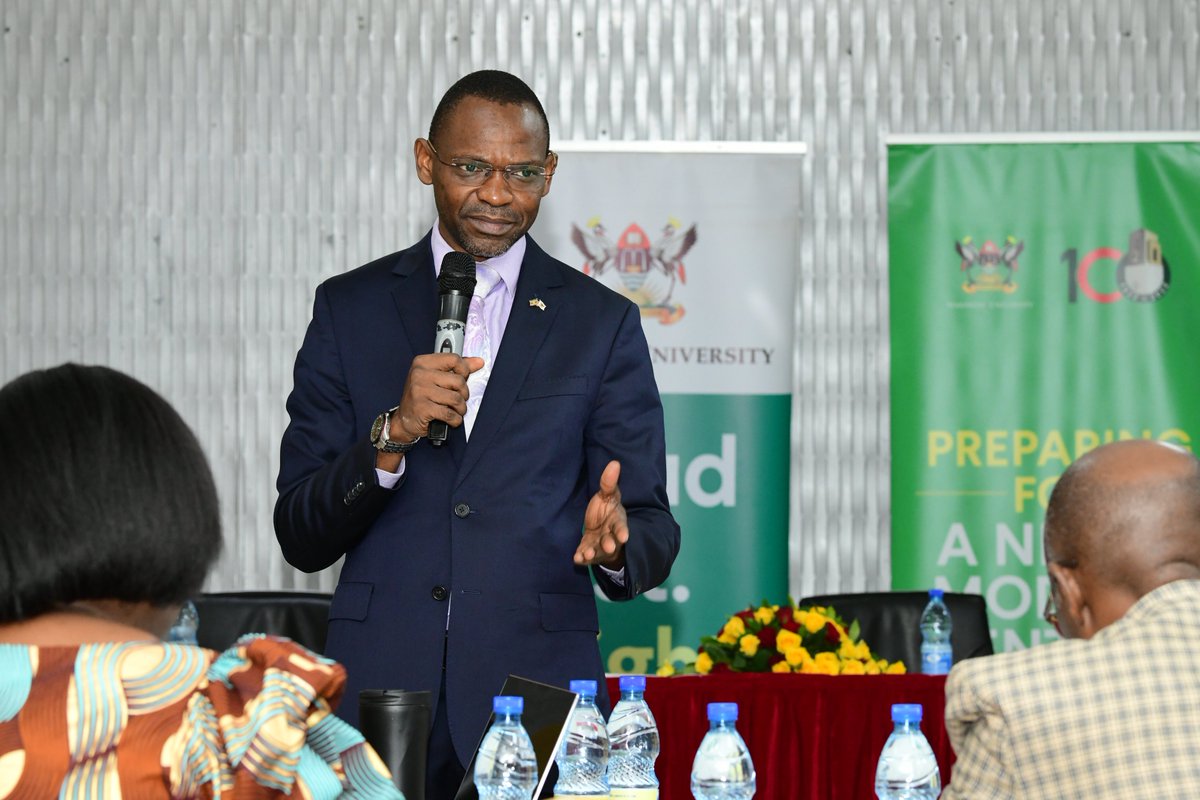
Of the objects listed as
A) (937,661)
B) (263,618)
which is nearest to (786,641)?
(937,661)

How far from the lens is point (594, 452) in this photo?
8.90ft

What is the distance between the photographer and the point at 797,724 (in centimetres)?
351

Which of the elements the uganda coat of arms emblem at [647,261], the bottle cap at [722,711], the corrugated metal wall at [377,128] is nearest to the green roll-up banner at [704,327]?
the uganda coat of arms emblem at [647,261]

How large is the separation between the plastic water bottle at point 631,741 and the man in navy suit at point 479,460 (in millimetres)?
114

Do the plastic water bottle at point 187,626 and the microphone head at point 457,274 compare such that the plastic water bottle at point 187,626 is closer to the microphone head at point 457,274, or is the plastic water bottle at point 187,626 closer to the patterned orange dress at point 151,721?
the microphone head at point 457,274

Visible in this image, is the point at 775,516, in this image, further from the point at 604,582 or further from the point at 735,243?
the point at 604,582

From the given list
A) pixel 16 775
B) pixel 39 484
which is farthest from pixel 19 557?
pixel 16 775

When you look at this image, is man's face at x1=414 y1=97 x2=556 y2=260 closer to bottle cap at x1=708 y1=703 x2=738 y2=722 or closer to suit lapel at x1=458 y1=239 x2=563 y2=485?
suit lapel at x1=458 y1=239 x2=563 y2=485

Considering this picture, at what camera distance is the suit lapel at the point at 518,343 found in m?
2.62

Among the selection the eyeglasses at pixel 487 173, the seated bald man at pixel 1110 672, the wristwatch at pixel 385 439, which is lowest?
the seated bald man at pixel 1110 672

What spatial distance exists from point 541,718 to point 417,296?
885 millimetres

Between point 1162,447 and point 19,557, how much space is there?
1.33 meters

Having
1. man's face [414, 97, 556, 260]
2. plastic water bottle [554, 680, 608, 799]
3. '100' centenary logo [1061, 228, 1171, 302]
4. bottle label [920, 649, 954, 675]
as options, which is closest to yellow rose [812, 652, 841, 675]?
bottle label [920, 649, 954, 675]

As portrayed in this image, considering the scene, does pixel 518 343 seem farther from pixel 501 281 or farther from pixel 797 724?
pixel 797 724
